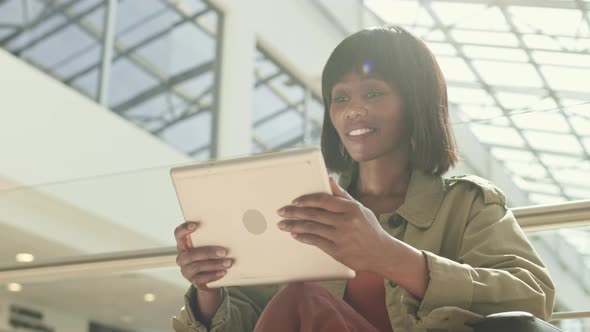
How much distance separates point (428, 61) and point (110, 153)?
7.56 metres

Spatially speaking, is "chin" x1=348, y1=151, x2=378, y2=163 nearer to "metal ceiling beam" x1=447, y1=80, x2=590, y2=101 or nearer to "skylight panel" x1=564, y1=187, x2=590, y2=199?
"skylight panel" x1=564, y1=187, x2=590, y2=199

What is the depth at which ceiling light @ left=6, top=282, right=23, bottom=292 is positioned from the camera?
3.45 meters

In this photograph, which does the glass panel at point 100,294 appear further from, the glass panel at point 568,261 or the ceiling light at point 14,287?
the glass panel at point 568,261

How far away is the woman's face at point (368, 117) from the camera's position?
2.01 meters

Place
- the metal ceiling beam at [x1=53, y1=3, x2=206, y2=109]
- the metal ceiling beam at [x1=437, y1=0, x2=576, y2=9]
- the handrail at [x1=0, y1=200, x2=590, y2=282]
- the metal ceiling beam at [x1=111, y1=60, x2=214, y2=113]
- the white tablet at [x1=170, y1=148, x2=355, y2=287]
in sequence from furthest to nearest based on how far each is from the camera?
the metal ceiling beam at [x1=437, y1=0, x2=576, y2=9] < the metal ceiling beam at [x1=111, y1=60, x2=214, y2=113] < the metal ceiling beam at [x1=53, y1=3, x2=206, y2=109] < the handrail at [x1=0, y1=200, x2=590, y2=282] < the white tablet at [x1=170, y1=148, x2=355, y2=287]

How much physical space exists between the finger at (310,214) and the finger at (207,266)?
0.73 ft

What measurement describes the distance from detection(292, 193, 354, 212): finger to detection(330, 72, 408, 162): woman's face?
44cm

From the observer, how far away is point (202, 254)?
181 centimetres

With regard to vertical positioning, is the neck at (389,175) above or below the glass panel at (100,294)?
below

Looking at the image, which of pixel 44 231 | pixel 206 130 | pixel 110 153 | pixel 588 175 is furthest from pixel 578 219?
pixel 206 130

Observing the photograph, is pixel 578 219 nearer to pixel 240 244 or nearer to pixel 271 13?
pixel 240 244

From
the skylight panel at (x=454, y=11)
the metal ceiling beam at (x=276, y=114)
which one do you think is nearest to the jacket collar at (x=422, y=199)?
the metal ceiling beam at (x=276, y=114)

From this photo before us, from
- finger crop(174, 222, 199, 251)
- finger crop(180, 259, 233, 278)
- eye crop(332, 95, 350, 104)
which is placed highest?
eye crop(332, 95, 350, 104)

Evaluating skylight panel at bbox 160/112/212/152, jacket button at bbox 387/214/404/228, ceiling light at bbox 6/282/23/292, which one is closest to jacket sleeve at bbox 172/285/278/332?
jacket button at bbox 387/214/404/228
